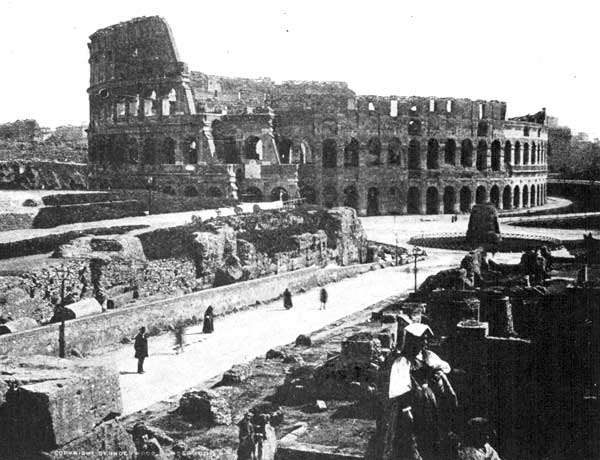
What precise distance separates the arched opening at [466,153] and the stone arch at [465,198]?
1842 millimetres

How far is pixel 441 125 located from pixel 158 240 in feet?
114

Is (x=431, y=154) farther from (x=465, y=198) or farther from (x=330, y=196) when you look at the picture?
(x=330, y=196)

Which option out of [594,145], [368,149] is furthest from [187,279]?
[594,145]

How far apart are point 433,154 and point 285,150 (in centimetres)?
1139

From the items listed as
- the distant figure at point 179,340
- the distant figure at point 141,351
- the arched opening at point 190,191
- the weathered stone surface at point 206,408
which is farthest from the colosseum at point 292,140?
the weathered stone surface at point 206,408

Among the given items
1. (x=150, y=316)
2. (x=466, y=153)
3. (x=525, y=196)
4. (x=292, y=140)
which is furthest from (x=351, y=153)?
(x=150, y=316)

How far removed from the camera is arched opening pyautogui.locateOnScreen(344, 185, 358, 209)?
50.1 metres

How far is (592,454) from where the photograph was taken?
7.06 meters

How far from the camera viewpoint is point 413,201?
52.4 metres

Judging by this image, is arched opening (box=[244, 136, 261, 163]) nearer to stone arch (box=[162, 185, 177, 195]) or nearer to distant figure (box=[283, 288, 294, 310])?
stone arch (box=[162, 185, 177, 195])

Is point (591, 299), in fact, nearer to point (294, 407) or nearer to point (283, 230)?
point (294, 407)

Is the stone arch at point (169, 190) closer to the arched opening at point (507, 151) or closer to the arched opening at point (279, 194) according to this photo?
the arched opening at point (279, 194)

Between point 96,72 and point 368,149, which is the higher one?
point 96,72

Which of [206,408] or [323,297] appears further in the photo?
[323,297]
